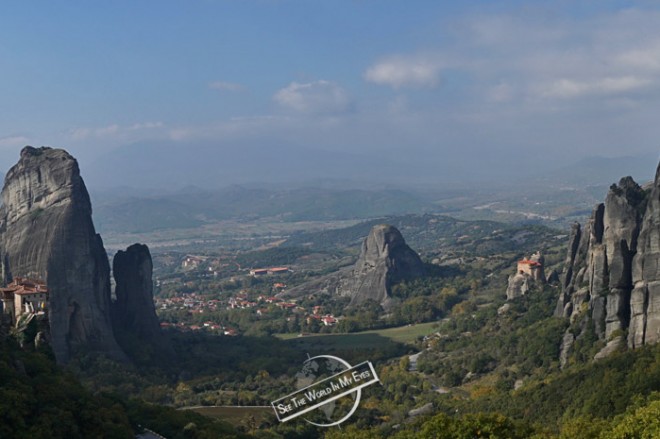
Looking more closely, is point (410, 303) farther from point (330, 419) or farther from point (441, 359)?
point (330, 419)

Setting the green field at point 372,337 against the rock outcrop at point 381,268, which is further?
the rock outcrop at point 381,268

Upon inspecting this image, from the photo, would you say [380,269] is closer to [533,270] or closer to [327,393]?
[533,270]

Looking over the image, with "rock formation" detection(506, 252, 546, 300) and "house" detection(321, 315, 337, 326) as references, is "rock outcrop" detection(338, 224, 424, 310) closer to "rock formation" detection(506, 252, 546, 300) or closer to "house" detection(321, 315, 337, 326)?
"house" detection(321, 315, 337, 326)

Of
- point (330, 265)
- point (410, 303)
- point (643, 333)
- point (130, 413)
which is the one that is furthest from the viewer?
point (330, 265)

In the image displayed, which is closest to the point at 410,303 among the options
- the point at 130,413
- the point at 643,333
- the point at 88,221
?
the point at 88,221

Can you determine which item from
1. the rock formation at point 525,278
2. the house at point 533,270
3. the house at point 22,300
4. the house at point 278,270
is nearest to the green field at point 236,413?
the house at point 22,300

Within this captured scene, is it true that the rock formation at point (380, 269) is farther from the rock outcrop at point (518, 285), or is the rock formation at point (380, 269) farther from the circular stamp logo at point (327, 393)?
the circular stamp logo at point (327, 393)
